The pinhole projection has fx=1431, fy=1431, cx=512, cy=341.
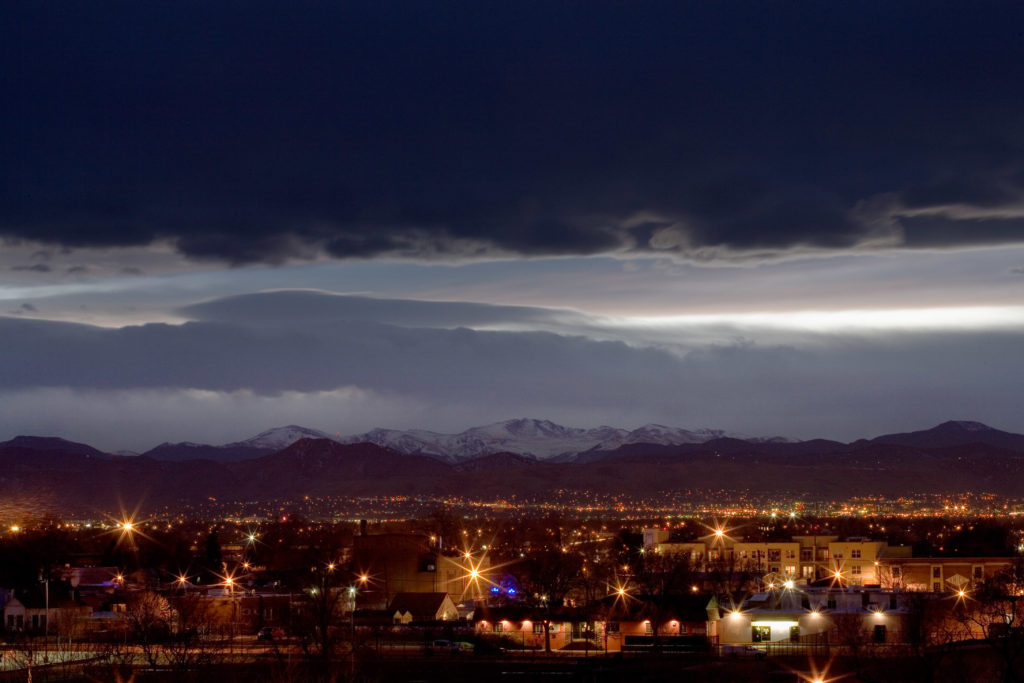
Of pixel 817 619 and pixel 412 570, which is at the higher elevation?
pixel 412 570

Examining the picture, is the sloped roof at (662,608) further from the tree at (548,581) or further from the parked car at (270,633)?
the parked car at (270,633)

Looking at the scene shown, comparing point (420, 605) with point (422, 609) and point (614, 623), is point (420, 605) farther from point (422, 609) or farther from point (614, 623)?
point (614, 623)

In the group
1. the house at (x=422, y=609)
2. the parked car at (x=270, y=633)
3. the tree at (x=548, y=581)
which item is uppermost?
the tree at (x=548, y=581)

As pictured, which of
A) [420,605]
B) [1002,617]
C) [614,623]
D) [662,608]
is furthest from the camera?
[420,605]

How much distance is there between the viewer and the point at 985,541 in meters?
109

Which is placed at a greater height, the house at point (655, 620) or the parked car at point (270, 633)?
the house at point (655, 620)

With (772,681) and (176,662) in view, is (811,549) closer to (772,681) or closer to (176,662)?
(772,681)

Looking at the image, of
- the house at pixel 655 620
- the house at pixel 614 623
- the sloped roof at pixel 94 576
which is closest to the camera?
the house at pixel 614 623

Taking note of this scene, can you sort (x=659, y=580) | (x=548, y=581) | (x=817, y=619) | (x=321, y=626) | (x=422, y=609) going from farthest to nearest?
(x=659, y=580)
(x=548, y=581)
(x=422, y=609)
(x=817, y=619)
(x=321, y=626)

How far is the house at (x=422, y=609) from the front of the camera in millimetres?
71250

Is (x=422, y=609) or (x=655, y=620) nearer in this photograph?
(x=655, y=620)

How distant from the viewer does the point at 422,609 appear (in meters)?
72.2

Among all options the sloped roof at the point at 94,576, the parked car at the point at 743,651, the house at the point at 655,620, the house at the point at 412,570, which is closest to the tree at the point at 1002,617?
the parked car at the point at 743,651

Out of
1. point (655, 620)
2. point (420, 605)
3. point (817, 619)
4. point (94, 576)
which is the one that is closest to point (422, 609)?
point (420, 605)
